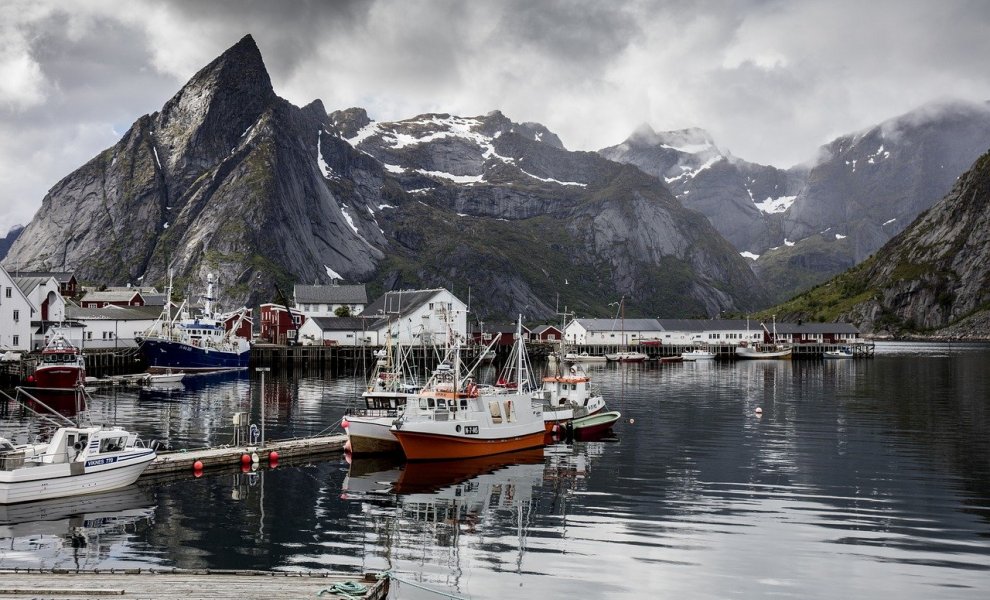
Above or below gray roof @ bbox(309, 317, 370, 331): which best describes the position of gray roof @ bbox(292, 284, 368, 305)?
above

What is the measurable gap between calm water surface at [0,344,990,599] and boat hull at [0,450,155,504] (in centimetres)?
85

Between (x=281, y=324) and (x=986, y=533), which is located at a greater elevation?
(x=281, y=324)

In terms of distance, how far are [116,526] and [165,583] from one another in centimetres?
1403

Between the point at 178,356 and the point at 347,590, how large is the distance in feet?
333

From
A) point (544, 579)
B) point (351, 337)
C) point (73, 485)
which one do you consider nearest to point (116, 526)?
point (73, 485)

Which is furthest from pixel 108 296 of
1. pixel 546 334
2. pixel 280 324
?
pixel 546 334

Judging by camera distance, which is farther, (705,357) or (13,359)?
(705,357)

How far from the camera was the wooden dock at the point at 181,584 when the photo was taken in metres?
20.2

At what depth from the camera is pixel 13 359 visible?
289 feet

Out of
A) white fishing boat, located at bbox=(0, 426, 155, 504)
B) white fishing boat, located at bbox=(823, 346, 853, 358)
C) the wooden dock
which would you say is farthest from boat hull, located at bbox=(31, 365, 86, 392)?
white fishing boat, located at bbox=(823, 346, 853, 358)

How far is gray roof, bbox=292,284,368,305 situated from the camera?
18639 cm

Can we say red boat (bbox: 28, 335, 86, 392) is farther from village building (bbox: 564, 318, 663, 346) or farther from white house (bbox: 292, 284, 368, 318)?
village building (bbox: 564, 318, 663, 346)

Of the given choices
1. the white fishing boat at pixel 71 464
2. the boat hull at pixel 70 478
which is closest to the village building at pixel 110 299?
the white fishing boat at pixel 71 464

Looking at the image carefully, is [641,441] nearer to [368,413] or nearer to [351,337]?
[368,413]
